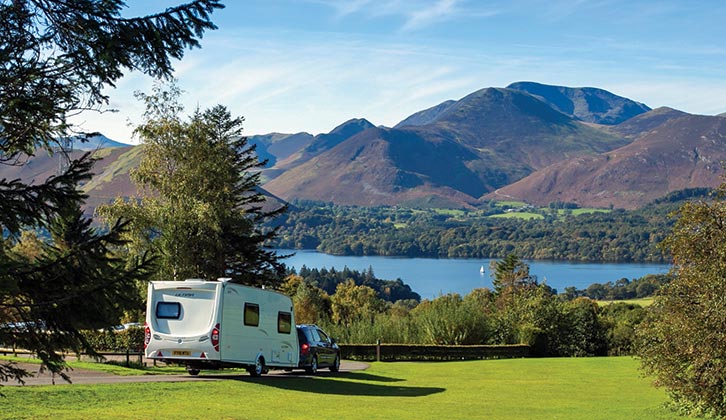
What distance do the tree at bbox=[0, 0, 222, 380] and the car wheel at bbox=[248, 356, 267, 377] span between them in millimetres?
13704

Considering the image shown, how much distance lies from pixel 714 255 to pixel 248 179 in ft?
Answer: 108

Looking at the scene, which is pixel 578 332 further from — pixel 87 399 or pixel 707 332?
pixel 87 399

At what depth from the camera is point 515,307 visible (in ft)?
168

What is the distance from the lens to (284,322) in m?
24.0

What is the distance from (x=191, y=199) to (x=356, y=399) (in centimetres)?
2156

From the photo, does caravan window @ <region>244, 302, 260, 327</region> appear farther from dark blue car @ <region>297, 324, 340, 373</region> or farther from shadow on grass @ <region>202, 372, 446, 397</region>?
dark blue car @ <region>297, 324, 340, 373</region>

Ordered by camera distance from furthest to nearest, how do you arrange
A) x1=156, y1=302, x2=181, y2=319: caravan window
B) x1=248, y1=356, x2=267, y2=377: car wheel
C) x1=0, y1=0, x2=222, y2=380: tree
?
1. x1=248, y1=356, x2=267, y2=377: car wheel
2. x1=156, y1=302, x2=181, y2=319: caravan window
3. x1=0, y1=0, x2=222, y2=380: tree

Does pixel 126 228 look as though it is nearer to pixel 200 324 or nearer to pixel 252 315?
pixel 200 324

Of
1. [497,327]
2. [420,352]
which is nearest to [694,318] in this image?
[420,352]

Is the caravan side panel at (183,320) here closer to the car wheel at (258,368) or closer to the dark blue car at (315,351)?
the car wheel at (258,368)

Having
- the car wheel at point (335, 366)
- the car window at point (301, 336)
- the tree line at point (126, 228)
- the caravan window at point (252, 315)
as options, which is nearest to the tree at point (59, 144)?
the tree line at point (126, 228)

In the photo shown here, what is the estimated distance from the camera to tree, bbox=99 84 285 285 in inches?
1478

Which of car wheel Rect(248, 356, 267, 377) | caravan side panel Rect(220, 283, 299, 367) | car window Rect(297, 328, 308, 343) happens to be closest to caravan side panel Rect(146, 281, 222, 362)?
caravan side panel Rect(220, 283, 299, 367)

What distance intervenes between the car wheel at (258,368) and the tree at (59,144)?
13704 mm
